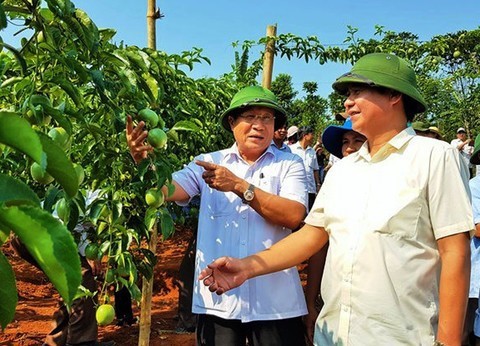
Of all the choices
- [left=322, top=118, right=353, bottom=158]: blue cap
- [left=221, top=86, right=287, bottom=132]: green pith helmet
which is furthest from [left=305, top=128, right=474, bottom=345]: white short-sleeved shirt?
[left=322, top=118, right=353, bottom=158]: blue cap

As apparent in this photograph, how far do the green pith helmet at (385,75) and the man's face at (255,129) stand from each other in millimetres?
515

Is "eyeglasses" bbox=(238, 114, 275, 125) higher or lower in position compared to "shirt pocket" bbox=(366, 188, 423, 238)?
higher

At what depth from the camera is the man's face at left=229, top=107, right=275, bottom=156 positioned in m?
1.97

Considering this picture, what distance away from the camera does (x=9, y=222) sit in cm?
50

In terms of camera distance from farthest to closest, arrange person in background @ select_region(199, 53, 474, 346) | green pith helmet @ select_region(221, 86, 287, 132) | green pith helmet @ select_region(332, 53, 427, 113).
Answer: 1. green pith helmet @ select_region(221, 86, 287, 132)
2. green pith helmet @ select_region(332, 53, 427, 113)
3. person in background @ select_region(199, 53, 474, 346)

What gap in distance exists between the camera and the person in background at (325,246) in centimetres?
201

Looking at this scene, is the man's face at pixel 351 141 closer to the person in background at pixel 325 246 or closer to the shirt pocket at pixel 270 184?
the person in background at pixel 325 246

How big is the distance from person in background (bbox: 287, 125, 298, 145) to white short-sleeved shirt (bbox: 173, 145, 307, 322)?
564cm

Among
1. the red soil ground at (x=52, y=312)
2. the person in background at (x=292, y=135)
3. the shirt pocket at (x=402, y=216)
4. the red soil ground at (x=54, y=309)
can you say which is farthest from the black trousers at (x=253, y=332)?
the person in background at (x=292, y=135)

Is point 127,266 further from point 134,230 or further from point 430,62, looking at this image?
point 430,62

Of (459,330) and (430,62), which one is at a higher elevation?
(430,62)

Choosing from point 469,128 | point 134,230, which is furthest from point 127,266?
point 469,128

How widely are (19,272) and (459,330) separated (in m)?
5.64

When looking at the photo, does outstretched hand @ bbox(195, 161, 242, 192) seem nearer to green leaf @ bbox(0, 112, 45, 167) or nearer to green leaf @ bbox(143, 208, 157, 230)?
green leaf @ bbox(143, 208, 157, 230)
